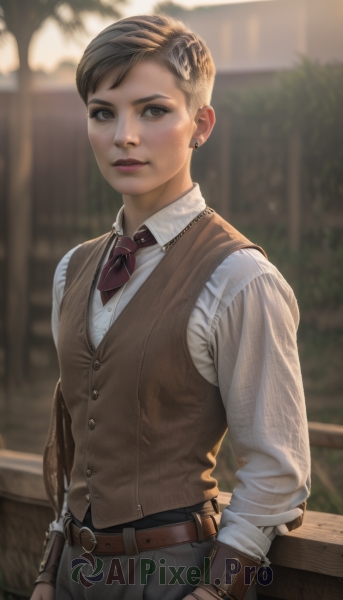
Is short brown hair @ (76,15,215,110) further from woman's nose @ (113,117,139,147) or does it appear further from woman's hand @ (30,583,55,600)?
woman's hand @ (30,583,55,600)

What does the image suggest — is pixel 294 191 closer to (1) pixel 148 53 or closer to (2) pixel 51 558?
(1) pixel 148 53

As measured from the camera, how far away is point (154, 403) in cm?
124

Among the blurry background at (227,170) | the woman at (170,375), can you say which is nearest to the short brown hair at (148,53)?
the woman at (170,375)

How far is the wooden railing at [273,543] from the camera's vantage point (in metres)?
1.36

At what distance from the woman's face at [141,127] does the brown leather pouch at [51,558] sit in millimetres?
776

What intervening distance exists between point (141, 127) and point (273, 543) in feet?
2.80

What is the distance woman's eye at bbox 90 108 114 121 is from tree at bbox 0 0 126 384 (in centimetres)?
389

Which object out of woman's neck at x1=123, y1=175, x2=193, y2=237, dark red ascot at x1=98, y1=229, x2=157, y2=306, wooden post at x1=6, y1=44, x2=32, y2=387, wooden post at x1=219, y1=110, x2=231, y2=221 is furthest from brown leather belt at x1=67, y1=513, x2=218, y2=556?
wooden post at x1=6, y1=44, x2=32, y2=387

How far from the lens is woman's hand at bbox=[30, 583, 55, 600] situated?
4.73ft

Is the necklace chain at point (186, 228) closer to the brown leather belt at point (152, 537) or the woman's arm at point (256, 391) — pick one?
the woman's arm at point (256, 391)

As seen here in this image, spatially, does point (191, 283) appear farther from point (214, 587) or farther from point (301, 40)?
point (301, 40)

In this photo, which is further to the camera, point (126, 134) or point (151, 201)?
point (151, 201)

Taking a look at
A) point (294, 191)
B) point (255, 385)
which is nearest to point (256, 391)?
point (255, 385)

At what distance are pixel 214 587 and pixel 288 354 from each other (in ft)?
1.36
